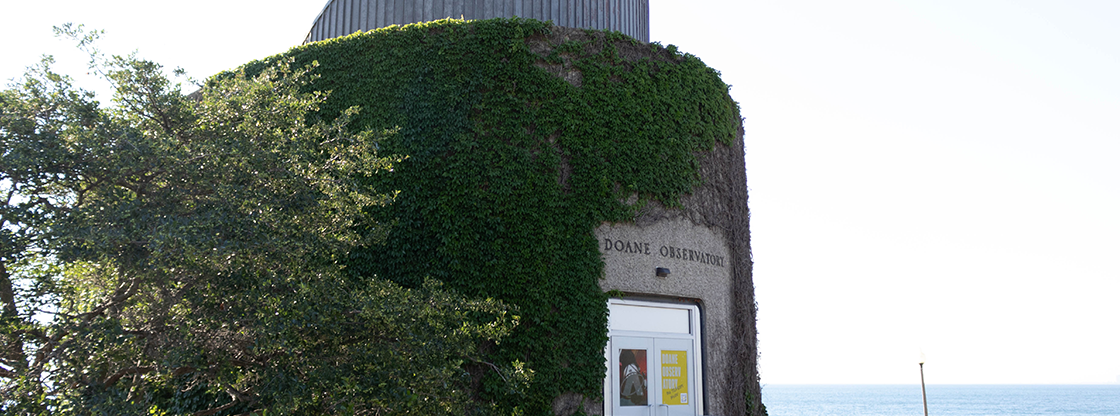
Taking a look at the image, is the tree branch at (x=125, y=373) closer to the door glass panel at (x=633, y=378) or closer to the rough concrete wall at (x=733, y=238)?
the door glass panel at (x=633, y=378)

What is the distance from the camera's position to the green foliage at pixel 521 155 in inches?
434

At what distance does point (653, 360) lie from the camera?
11.9m

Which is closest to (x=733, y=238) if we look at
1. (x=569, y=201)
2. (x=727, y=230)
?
(x=727, y=230)

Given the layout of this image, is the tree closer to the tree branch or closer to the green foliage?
the tree branch

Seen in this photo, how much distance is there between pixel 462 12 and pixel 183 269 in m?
9.86

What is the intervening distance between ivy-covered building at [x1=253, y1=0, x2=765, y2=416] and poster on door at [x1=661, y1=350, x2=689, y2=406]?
24 mm

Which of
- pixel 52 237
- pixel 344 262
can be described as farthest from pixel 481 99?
pixel 52 237

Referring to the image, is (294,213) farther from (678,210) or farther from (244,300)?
(678,210)

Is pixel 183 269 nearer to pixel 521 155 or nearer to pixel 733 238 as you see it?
pixel 521 155

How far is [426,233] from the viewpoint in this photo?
11.2m

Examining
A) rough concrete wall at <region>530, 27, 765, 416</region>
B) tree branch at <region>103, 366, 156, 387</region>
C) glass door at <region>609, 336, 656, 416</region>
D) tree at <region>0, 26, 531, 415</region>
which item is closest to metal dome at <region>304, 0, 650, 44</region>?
rough concrete wall at <region>530, 27, 765, 416</region>

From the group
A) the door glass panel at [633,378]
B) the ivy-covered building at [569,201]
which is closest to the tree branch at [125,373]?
the ivy-covered building at [569,201]

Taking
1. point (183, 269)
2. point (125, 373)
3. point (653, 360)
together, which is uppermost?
point (183, 269)

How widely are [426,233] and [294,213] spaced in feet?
14.8
